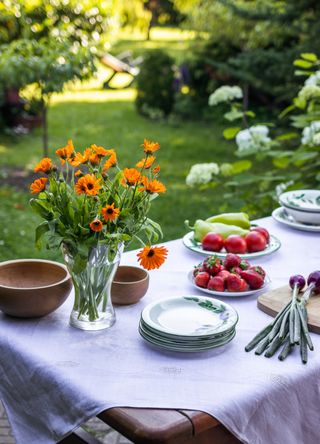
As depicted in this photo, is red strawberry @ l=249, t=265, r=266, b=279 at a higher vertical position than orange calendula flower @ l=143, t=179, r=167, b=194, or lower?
lower

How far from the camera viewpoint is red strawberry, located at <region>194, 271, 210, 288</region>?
2.30 meters

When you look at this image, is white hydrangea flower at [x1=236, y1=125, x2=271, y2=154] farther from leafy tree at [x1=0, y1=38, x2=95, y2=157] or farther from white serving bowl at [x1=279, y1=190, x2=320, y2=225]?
leafy tree at [x1=0, y1=38, x2=95, y2=157]

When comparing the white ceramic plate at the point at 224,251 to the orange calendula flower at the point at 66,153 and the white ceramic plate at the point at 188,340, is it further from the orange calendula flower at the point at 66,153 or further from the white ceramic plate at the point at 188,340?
the orange calendula flower at the point at 66,153

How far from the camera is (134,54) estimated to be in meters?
18.8

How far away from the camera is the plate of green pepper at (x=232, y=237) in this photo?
2621 millimetres

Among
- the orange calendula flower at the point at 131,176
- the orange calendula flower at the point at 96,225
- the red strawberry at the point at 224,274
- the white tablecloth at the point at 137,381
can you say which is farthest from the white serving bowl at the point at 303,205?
the orange calendula flower at the point at 96,225

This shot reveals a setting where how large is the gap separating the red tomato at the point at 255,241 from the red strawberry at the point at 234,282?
0.39 m

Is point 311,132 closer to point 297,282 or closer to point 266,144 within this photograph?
point 266,144

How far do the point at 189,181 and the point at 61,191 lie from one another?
212 cm

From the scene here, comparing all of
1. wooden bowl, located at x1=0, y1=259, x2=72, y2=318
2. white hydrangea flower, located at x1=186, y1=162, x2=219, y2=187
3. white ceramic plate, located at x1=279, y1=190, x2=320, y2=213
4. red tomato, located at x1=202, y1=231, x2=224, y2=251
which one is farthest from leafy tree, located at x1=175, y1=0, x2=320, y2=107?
wooden bowl, located at x1=0, y1=259, x2=72, y2=318

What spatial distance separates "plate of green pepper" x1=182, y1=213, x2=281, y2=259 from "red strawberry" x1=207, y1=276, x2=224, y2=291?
28 cm

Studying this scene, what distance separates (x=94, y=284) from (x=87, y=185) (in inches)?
12.2

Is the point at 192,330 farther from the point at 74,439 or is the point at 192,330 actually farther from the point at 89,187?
the point at 74,439

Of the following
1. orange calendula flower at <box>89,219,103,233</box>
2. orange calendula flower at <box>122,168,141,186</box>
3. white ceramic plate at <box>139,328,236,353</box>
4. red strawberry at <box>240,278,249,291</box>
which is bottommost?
white ceramic plate at <box>139,328,236,353</box>
